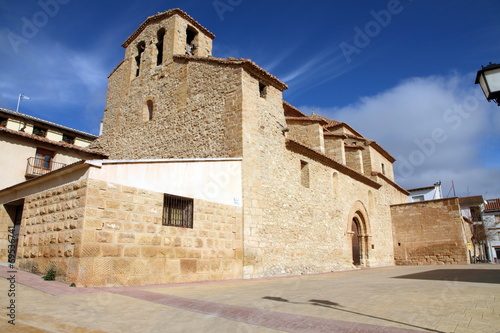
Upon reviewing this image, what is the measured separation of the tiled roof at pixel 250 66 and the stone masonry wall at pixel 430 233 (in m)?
13.9

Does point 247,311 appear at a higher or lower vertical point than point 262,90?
lower

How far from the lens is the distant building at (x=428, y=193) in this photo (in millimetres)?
36594

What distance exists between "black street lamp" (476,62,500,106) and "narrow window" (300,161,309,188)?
1014 centimetres

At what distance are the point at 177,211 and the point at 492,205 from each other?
1781 inches

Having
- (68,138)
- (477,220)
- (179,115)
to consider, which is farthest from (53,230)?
(477,220)

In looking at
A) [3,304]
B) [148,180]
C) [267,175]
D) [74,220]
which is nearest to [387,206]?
[267,175]

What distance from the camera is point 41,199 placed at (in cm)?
822

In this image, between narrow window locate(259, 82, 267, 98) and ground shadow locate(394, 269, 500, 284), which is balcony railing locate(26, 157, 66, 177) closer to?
narrow window locate(259, 82, 267, 98)

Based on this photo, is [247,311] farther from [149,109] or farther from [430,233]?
[430,233]

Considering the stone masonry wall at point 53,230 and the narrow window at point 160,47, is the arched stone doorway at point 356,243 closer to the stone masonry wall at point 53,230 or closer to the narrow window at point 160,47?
the narrow window at point 160,47

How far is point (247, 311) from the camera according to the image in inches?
172

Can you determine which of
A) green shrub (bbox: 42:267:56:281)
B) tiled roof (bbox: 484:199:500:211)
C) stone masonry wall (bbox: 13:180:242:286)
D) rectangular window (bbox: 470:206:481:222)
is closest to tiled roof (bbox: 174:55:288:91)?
stone masonry wall (bbox: 13:180:242:286)

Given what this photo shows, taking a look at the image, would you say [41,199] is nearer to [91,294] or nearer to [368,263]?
[91,294]

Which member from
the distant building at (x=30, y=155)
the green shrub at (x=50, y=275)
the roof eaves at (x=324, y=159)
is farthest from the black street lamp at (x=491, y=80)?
the distant building at (x=30, y=155)
